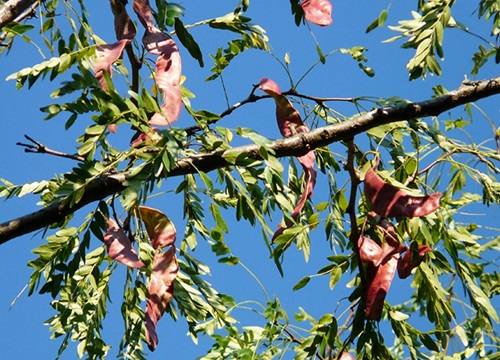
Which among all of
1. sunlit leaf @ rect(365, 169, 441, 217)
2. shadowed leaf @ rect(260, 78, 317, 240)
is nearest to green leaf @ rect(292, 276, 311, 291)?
shadowed leaf @ rect(260, 78, 317, 240)

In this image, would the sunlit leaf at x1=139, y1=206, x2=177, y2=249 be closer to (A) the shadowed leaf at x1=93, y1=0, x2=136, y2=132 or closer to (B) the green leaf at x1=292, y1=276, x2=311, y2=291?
(A) the shadowed leaf at x1=93, y1=0, x2=136, y2=132

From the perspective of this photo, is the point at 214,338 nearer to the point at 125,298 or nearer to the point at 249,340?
the point at 249,340

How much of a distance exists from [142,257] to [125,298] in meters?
0.44

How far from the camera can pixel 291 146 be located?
158cm

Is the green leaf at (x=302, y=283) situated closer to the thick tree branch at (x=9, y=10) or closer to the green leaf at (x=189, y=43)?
the green leaf at (x=189, y=43)

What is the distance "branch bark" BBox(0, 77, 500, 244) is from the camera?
1539 millimetres

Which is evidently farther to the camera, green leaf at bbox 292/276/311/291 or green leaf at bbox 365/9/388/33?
green leaf at bbox 365/9/388/33

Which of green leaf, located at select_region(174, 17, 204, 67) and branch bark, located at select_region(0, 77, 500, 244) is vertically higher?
green leaf, located at select_region(174, 17, 204, 67)

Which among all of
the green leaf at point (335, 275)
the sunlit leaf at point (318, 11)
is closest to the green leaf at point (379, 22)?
the sunlit leaf at point (318, 11)

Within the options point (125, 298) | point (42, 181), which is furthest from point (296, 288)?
point (42, 181)

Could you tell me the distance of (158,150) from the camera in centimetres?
148

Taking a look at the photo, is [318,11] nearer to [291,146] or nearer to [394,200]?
[291,146]

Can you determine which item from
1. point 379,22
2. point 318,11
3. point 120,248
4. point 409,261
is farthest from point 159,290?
point 379,22

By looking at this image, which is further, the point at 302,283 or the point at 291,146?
the point at 302,283
